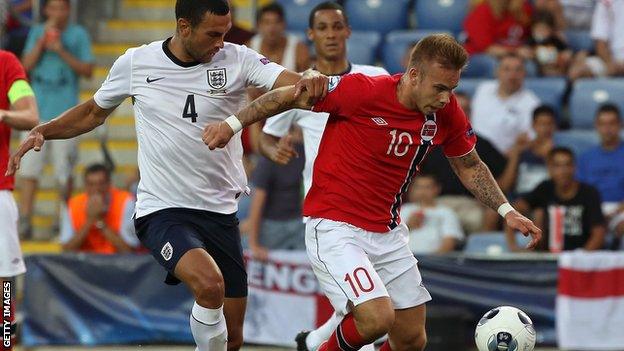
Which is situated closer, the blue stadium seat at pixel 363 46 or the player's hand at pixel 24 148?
the player's hand at pixel 24 148

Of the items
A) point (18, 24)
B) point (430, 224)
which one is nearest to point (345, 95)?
point (430, 224)

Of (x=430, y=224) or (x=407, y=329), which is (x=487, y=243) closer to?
(x=430, y=224)

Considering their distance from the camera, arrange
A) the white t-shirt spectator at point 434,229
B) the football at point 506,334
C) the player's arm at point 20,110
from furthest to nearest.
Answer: the white t-shirt spectator at point 434,229
the player's arm at point 20,110
the football at point 506,334

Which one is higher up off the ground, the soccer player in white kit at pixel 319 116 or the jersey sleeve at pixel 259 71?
the jersey sleeve at pixel 259 71

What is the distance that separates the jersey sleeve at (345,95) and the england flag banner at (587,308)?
465cm

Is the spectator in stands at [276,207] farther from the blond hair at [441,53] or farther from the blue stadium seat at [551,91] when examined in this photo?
the blond hair at [441,53]

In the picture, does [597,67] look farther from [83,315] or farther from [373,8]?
[83,315]

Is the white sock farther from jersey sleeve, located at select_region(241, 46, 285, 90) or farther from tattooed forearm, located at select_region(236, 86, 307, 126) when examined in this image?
jersey sleeve, located at select_region(241, 46, 285, 90)

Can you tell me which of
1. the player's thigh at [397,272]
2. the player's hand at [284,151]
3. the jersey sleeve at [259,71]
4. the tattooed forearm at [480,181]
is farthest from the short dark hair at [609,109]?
the jersey sleeve at [259,71]

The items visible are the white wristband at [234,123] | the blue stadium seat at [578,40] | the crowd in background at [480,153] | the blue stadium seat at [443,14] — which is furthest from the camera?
the blue stadium seat at [443,14]

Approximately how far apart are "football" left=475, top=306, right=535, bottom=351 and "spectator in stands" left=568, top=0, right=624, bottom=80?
266 inches

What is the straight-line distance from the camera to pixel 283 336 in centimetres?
1216

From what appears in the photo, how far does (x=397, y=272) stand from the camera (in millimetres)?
7941

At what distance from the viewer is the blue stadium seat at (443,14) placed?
15.6 meters
